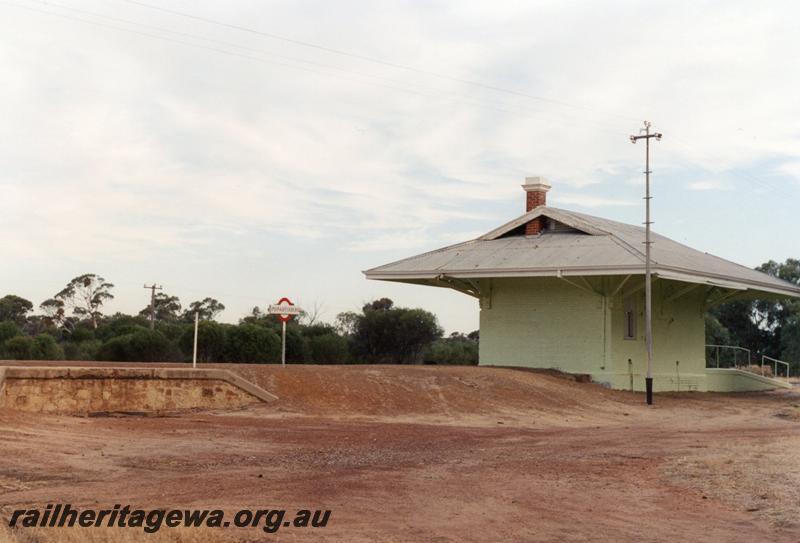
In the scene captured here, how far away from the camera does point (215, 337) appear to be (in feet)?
140

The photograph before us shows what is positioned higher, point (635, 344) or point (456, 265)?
point (456, 265)

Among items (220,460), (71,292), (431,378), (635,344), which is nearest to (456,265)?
(635,344)

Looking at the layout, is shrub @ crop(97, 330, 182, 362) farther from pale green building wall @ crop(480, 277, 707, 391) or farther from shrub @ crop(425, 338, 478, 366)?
pale green building wall @ crop(480, 277, 707, 391)

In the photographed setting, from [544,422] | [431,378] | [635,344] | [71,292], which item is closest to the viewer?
[544,422]

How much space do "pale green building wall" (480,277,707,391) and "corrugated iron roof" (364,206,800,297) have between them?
0.96m

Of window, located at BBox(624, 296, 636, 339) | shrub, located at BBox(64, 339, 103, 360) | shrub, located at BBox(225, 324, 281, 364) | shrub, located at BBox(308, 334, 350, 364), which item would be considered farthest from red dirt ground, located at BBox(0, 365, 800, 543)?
shrub, located at BBox(64, 339, 103, 360)

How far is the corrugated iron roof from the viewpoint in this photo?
29391 mm

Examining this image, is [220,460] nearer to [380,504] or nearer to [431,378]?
[380,504]

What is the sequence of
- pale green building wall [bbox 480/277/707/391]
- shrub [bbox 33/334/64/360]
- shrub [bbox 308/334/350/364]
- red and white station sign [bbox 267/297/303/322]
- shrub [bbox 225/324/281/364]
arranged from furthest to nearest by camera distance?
shrub [bbox 308/334/350/364]
shrub [bbox 33/334/64/360]
shrub [bbox 225/324/281/364]
pale green building wall [bbox 480/277/707/391]
red and white station sign [bbox 267/297/303/322]

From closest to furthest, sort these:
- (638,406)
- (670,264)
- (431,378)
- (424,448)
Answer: (424,448)
(431,378)
(638,406)
(670,264)

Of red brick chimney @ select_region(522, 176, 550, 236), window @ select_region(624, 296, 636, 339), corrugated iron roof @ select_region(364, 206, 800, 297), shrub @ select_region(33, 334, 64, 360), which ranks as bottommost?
shrub @ select_region(33, 334, 64, 360)

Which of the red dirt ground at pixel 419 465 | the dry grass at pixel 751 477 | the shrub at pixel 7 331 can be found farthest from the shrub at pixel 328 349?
the dry grass at pixel 751 477

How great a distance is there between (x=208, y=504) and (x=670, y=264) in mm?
22391

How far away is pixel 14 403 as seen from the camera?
59.2 ft
